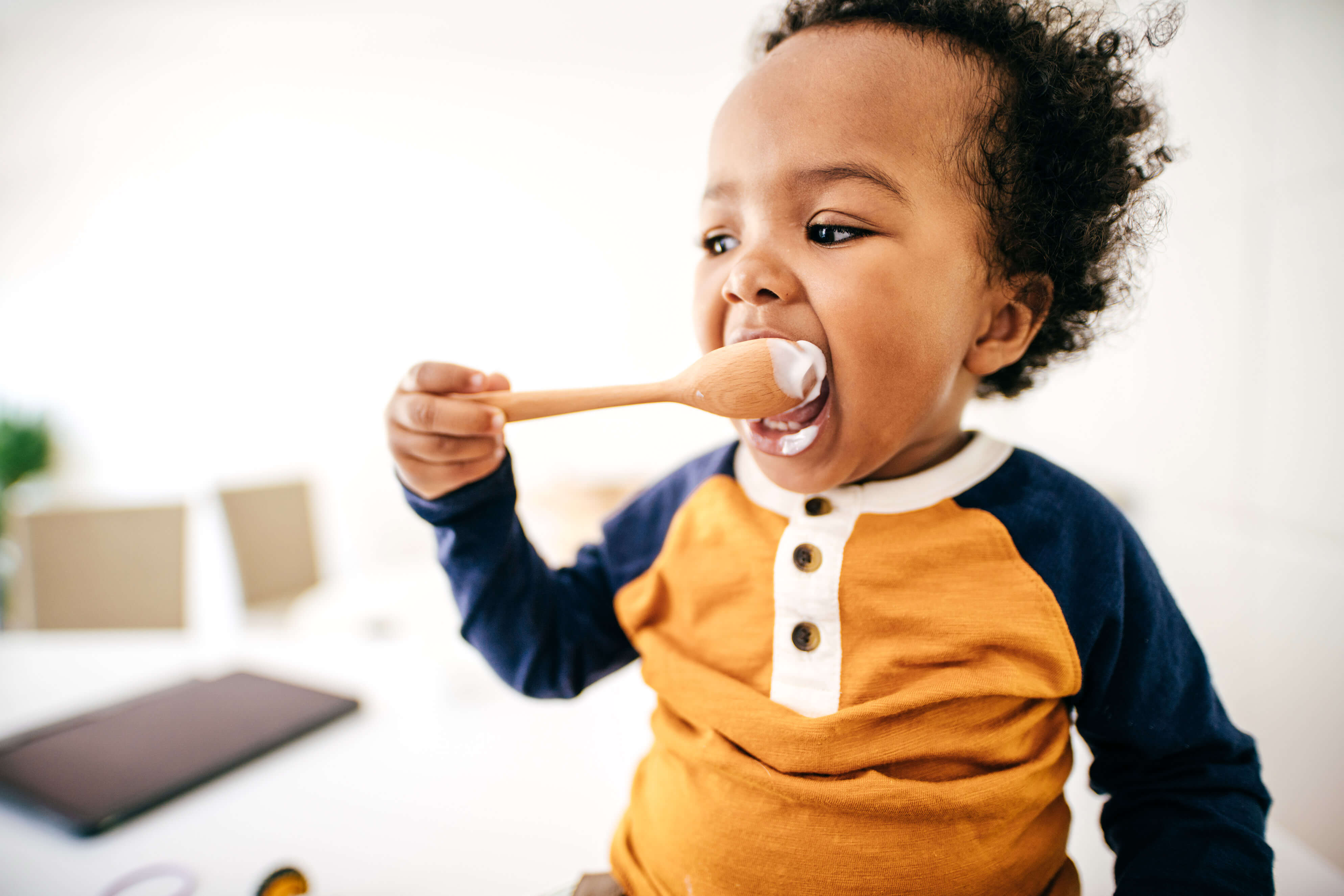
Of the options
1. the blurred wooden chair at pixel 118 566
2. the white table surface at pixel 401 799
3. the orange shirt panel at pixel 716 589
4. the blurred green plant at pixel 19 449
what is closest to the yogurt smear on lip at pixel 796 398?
the orange shirt panel at pixel 716 589

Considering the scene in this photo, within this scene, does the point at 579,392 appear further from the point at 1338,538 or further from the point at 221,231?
the point at 221,231

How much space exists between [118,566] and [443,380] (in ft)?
4.86

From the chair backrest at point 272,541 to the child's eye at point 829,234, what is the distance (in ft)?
7.24

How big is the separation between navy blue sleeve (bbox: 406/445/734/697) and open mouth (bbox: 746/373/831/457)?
139 millimetres

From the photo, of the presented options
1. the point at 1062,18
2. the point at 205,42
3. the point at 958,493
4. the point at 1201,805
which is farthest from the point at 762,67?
the point at 205,42

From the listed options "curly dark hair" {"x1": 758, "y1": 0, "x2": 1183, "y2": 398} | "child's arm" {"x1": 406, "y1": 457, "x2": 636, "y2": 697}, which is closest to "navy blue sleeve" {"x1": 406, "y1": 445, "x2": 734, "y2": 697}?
"child's arm" {"x1": 406, "y1": 457, "x2": 636, "y2": 697}

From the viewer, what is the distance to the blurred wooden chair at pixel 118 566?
4.63 feet

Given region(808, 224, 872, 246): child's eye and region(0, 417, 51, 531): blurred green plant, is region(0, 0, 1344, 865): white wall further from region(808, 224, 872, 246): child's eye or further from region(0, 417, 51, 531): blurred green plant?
region(808, 224, 872, 246): child's eye

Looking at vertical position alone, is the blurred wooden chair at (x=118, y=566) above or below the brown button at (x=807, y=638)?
below

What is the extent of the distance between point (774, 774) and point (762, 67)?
1.89 feet

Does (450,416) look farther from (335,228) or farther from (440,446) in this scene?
(335,228)

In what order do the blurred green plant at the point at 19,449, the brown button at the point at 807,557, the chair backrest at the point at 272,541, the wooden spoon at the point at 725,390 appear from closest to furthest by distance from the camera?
the wooden spoon at the point at 725,390, the brown button at the point at 807,557, the chair backrest at the point at 272,541, the blurred green plant at the point at 19,449

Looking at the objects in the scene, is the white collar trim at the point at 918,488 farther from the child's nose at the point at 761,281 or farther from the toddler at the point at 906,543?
the child's nose at the point at 761,281

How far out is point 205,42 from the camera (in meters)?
3.37
